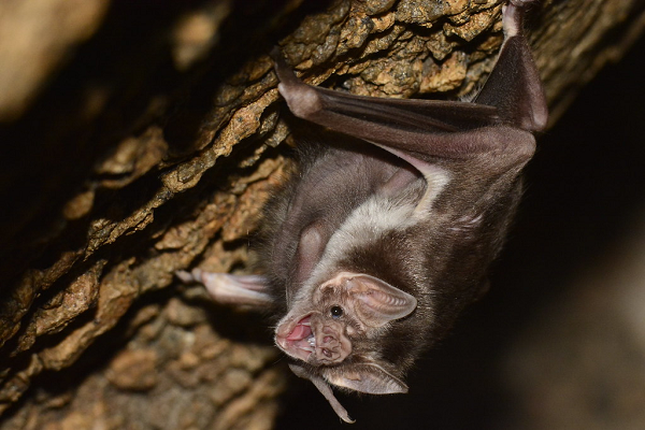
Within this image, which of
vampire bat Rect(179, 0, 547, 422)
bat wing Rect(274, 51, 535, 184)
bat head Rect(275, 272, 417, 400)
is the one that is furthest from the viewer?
bat head Rect(275, 272, 417, 400)

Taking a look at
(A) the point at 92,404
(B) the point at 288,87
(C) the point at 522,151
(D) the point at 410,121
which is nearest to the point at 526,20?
(C) the point at 522,151

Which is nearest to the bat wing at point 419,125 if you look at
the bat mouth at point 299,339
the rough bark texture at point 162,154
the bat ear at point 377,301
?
the rough bark texture at point 162,154

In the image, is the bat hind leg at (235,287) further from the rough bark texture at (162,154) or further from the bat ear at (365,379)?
the bat ear at (365,379)

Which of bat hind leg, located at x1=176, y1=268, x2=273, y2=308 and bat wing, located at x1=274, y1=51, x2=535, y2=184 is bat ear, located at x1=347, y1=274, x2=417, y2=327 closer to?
bat wing, located at x1=274, y1=51, x2=535, y2=184

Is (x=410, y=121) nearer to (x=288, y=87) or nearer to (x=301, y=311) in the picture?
(x=288, y=87)

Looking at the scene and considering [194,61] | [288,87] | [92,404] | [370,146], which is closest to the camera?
[194,61]

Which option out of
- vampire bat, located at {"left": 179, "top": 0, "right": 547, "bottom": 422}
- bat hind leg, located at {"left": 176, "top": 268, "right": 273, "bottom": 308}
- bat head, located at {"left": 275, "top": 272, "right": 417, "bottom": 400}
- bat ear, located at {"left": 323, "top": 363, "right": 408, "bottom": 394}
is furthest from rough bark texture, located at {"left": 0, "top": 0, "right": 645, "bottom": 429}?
bat ear, located at {"left": 323, "top": 363, "right": 408, "bottom": 394}

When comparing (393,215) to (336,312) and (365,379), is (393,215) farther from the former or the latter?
(365,379)

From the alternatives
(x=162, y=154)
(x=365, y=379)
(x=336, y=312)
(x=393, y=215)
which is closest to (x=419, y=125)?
(x=393, y=215)

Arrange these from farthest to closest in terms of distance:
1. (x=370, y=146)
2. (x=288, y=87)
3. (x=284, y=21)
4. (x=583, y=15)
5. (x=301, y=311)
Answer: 1. (x=583, y=15)
2. (x=370, y=146)
3. (x=301, y=311)
4. (x=288, y=87)
5. (x=284, y=21)
